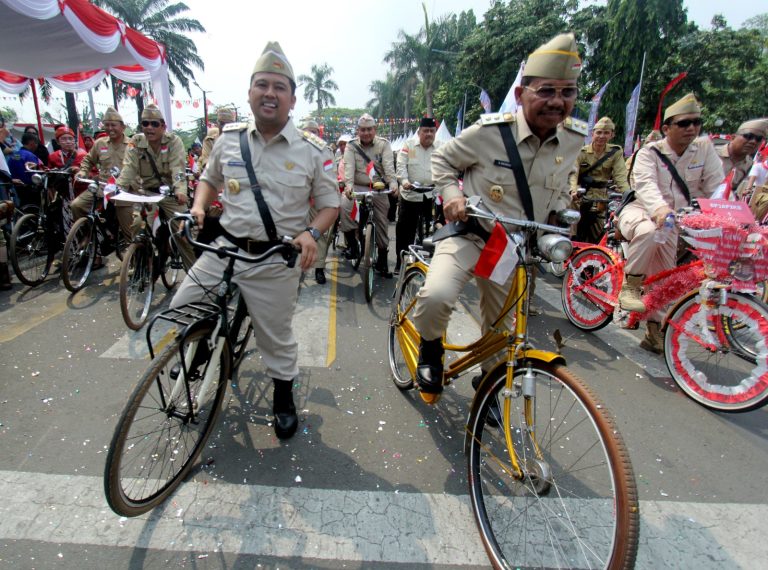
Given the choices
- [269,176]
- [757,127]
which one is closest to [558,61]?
[269,176]

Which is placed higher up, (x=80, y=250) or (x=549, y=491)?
(x=80, y=250)

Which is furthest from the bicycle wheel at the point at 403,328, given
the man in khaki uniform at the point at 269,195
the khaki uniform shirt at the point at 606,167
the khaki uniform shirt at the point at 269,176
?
the khaki uniform shirt at the point at 606,167

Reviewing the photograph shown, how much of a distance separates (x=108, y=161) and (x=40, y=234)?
1.33m

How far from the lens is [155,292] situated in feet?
17.6

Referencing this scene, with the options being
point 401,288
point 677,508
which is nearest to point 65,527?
point 401,288

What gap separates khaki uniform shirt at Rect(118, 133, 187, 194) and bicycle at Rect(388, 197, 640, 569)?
4.19 meters

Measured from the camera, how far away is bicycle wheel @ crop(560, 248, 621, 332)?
4492 mm

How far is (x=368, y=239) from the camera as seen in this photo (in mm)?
5617

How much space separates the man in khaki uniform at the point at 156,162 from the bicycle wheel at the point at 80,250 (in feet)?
2.92

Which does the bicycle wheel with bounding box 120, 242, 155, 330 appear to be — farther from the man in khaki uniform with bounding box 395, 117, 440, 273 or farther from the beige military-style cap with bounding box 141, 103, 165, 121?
the man in khaki uniform with bounding box 395, 117, 440, 273

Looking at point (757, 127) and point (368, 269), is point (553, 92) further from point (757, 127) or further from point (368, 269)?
point (757, 127)

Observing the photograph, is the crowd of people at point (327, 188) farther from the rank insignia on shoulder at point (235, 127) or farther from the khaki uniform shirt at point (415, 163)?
the khaki uniform shirt at point (415, 163)

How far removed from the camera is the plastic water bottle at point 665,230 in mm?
3547

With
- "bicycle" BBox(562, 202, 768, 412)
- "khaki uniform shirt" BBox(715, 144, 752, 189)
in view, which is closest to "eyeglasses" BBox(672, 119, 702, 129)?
"bicycle" BBox(562, 202, 768, 412)
